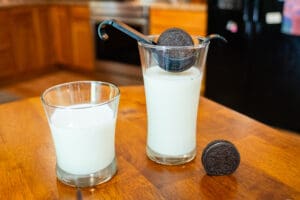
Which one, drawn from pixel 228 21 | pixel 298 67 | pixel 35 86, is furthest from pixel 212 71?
pixel 35 86

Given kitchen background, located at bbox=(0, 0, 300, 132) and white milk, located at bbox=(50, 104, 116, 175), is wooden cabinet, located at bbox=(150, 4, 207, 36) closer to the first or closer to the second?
kitchen background, located at bbox=(0, 0, 300, 132)

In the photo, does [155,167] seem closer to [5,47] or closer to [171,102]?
[171,102]

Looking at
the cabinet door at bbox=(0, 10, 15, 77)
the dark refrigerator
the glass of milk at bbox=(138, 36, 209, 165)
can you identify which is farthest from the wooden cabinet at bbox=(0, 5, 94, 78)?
the glass of milk at bbox=(138, 36, 209, 165)

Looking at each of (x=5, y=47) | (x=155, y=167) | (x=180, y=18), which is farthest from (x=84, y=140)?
(x=5, y=47)

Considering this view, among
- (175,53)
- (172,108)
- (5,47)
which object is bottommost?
(5,47)

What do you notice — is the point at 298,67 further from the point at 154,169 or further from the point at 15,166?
the point at 15,166

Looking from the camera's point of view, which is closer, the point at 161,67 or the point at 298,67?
the point at 161,67
